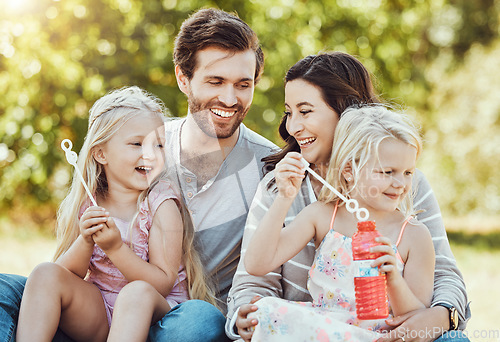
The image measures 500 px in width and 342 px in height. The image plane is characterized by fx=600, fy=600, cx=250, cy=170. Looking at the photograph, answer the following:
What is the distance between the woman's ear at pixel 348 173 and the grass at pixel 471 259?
199 cm

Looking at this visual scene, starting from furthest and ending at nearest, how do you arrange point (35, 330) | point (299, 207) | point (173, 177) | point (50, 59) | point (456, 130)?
point (456, 130) < point (50, 59) < point (173, 177) < point (299, 207) < point (35, 330)

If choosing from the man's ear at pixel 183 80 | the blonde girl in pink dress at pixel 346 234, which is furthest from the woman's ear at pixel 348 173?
the man's ear at pixel 183 80

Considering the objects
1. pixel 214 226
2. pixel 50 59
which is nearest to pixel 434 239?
pixel 214 226

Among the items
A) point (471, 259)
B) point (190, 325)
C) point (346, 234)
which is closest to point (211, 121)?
point (346, 234)

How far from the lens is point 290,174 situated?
211cm

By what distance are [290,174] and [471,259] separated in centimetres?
580

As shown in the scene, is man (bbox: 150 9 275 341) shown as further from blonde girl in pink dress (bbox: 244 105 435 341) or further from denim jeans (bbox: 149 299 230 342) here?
blonde girl in pink dress (bbox: 244 105 435 341)

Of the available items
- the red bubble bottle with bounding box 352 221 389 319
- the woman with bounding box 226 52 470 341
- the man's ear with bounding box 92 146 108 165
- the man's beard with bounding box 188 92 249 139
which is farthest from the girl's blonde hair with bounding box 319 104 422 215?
the man's ear with bounding box 92 146 108 165

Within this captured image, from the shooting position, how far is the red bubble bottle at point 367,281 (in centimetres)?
185

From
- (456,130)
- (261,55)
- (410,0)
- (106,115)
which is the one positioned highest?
(410,0)

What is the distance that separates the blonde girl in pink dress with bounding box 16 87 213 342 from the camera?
2.22 m

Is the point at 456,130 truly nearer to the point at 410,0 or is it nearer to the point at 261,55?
the point at 410,0

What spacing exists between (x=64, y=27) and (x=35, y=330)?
593 cm

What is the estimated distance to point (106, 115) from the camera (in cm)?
270
